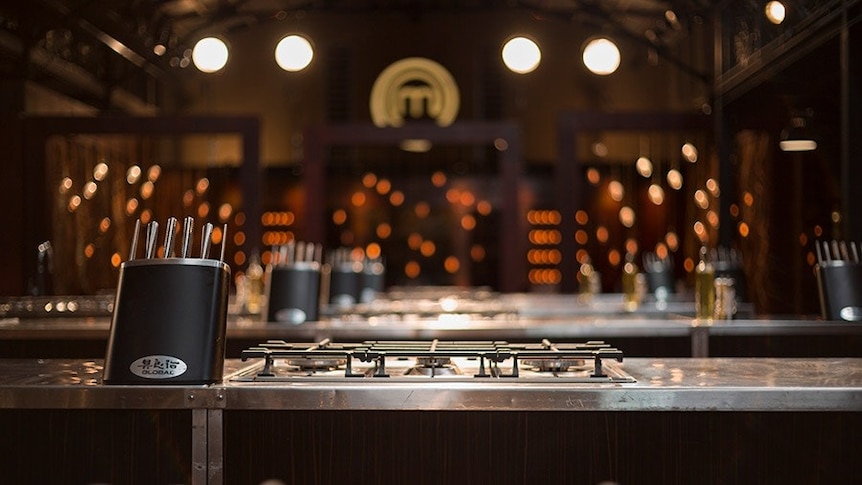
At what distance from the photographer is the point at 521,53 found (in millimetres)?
8188

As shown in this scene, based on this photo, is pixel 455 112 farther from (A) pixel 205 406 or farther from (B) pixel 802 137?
(A) pixel 205 406

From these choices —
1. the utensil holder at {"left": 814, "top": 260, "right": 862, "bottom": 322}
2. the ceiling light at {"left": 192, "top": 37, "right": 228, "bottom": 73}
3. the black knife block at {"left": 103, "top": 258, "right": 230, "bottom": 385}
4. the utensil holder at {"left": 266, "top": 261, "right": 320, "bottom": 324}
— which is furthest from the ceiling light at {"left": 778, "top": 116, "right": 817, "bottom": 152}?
the black knife block at {"left": 103, "top": 258, "right": 230, "bottom": 385}

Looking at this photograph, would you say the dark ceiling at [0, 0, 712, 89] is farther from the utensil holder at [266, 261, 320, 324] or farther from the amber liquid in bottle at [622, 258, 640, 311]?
the utensil holder at [266, 261, 320, 324]

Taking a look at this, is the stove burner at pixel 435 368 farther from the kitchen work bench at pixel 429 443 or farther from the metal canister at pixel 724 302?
the metal canister at pixel 724 302

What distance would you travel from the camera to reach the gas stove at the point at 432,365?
1.89 meters

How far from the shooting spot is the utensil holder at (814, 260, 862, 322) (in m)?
3.43

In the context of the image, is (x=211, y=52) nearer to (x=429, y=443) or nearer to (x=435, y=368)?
(x=435, y=368)

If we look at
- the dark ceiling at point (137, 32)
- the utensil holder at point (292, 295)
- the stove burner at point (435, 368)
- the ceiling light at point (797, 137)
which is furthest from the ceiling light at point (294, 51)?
the stove burner at point (435, 368)

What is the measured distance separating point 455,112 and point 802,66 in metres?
9.43

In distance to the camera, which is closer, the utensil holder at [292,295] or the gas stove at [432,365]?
the gas stove at [432,365]

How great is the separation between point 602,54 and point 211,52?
2.87 m

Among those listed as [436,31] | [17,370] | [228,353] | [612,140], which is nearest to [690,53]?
[612,140]

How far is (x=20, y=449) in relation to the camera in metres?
1.97

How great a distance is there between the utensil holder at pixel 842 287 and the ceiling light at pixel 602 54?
467cm
